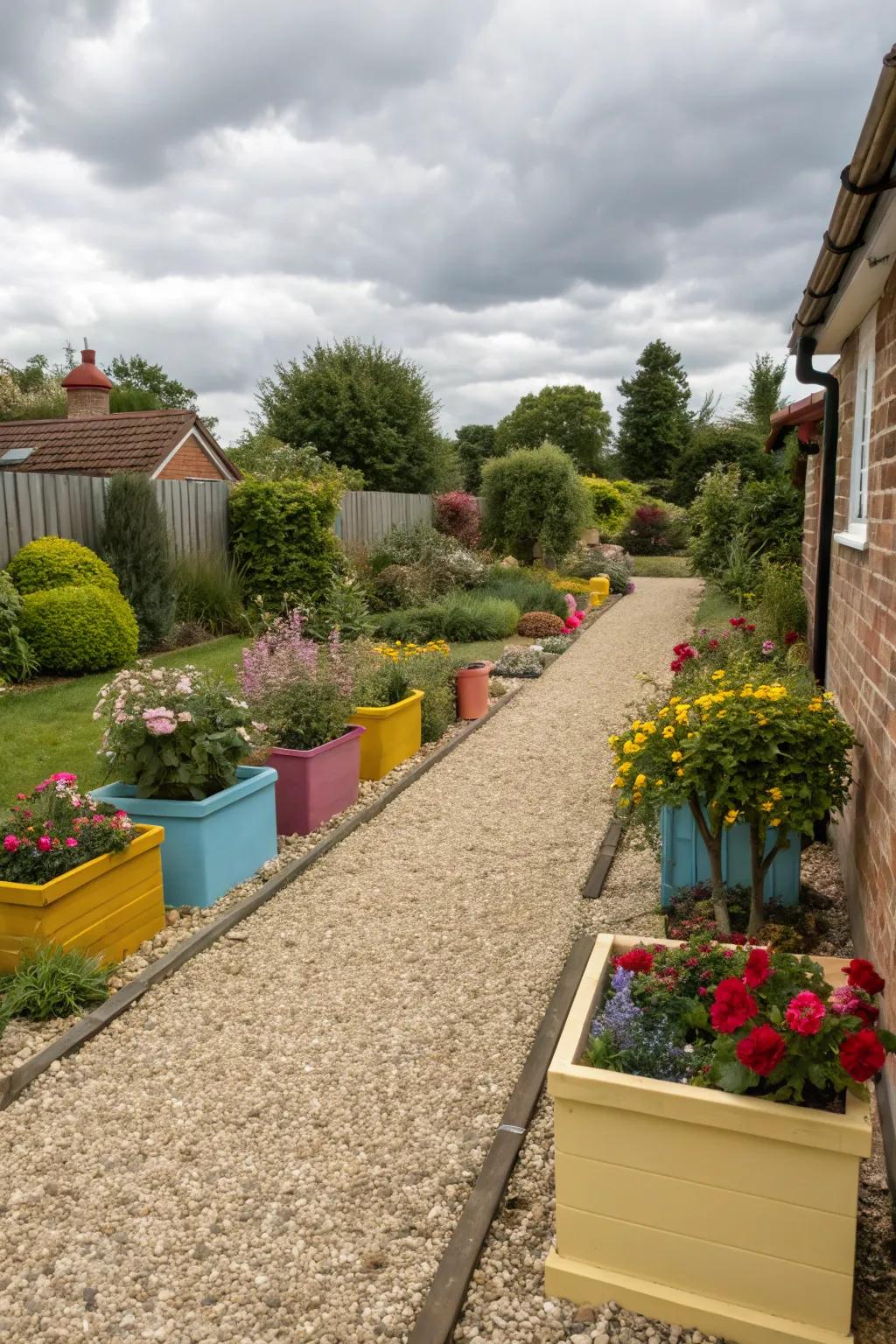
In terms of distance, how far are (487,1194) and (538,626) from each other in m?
11.8

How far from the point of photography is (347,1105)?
3.13m

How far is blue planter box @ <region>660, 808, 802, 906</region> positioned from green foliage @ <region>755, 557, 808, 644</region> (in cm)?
405

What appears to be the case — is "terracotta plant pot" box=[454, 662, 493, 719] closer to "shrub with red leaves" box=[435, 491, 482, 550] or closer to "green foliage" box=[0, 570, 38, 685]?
"green foliage" box=[0, 570, 38, 685]

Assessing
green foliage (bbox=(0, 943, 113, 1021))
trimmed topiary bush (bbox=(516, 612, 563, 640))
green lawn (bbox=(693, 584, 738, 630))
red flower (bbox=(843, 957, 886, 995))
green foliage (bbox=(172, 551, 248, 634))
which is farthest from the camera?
trimmed topiary bush (bbox=(516, 612, 563, 640))

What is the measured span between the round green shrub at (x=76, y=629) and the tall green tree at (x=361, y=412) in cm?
1724

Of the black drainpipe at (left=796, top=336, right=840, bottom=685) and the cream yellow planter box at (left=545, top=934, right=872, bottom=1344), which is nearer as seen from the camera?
the cream yellow planter box at (left=545, top=934, right=872, bottom=1344)

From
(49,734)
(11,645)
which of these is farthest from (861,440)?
(11,645)

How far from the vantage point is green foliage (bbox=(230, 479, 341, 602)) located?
1391cm

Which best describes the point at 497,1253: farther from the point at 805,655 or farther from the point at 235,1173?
the point at 805,655

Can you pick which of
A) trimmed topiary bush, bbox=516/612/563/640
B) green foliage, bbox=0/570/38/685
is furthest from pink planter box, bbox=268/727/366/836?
trimmed topiary bush, bbox=516/612/563/640

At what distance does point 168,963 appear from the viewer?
4.02 meters

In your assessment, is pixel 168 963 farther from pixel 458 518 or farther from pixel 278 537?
pixel 458 518

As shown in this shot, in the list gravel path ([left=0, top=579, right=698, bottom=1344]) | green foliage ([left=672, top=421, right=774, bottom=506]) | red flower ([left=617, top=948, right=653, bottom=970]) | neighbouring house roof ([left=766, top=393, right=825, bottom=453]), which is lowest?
gravel path ([left=0, top=579, right=698, bottom=1344])

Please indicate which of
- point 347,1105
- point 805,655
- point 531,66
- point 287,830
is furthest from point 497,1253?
point 531,66
